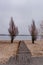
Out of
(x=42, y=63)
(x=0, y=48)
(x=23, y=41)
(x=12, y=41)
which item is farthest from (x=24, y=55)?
(x=0, y=48)

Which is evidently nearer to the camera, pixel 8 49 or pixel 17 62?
pixel 17 62

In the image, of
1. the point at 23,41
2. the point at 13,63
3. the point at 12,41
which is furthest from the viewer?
the point at 12,41

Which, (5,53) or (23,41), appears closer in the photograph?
(23,41)

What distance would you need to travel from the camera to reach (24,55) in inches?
129

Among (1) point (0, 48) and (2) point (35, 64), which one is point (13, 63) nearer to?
(2) point (35, 64)

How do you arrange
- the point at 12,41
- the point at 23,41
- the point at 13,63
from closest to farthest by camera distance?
the point at 13,63 → the point at 23,41 → the point at 12,41

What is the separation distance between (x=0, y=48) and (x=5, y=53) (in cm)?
29

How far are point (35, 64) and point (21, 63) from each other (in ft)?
0.87

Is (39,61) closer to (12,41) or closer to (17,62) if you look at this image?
(17,62)

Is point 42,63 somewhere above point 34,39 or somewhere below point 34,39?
below

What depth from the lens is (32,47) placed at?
4.42 meters

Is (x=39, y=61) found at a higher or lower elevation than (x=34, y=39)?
lower

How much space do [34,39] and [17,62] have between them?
1.11m

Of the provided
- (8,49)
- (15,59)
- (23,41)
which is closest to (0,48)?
(8,49)
